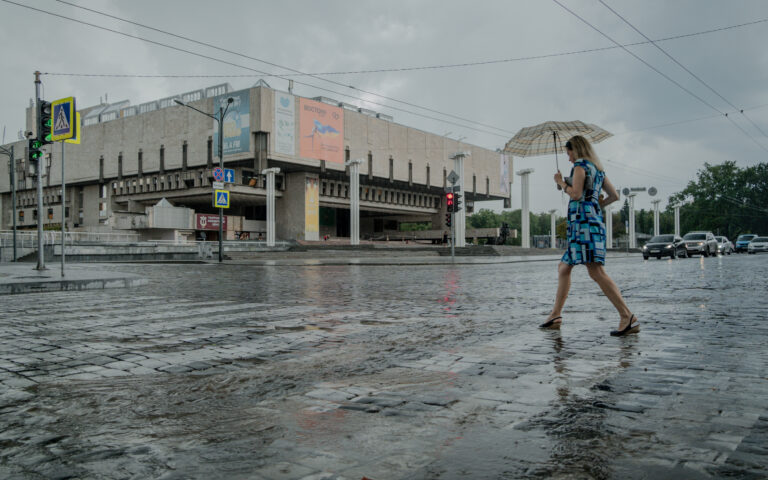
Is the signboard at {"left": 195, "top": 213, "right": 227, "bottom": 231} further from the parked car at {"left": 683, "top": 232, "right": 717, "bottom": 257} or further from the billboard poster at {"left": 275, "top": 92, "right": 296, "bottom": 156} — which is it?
the parked car at {"left": 683, "top": 232, "right": 717, "bottom": 257}

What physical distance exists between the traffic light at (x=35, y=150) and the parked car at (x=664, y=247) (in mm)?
29230

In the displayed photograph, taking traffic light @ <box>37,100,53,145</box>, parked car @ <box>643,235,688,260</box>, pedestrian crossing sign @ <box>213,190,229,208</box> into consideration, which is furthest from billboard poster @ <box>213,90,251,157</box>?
traffic light @ <box>37,100,53,145</box>

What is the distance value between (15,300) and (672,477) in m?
10.7

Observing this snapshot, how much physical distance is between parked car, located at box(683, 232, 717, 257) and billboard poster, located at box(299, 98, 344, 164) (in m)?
35.3

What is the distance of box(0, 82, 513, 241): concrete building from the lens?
177 feet

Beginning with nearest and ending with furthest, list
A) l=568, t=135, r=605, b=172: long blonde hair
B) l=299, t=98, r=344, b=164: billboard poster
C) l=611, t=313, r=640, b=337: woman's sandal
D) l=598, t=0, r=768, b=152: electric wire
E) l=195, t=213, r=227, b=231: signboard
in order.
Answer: l=611, t=313, r=640, b=337: woman's sandal < l=568, t=135, r=605, b=172: long blonde hair < l=598, t=0, r=768, b=152: electric wire < l=299, t=98, r=344, b=164: billboard poster < l=195, t=213, r=227, b=231: signboard

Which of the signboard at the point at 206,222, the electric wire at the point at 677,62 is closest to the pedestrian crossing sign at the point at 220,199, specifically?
the electric wire at the point at 677,62

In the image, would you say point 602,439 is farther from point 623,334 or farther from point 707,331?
point 707,331

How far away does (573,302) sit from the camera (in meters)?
8.49

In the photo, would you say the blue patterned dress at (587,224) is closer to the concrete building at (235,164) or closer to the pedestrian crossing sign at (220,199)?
the pedestrian crossing sign at (220,199)

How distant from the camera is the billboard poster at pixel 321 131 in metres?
55.6

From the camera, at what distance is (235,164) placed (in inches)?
2217

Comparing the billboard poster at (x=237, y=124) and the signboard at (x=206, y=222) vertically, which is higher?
the billboard poster at (x=237, y=124)

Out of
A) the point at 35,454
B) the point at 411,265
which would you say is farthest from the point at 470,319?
the point at 411,265
